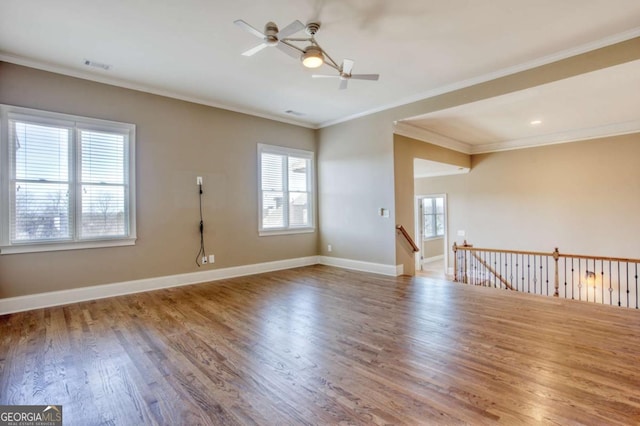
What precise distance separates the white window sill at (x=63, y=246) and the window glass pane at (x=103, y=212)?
100mm

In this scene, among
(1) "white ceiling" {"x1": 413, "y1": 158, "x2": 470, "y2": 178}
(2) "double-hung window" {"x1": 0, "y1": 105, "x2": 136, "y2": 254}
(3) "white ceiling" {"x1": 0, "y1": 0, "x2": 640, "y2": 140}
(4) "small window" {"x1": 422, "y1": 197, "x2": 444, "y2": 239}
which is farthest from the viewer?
(4) "small window" {"x1": 422, "y1": 197, "x2": 444, "y2": 239}

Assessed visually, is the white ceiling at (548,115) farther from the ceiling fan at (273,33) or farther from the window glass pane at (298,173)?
the ceiling fan at (273,33)

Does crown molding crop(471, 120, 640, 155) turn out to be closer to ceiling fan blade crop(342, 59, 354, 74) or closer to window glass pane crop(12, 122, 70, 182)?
ceiling fan blade crop(342, 59, 354, 74)

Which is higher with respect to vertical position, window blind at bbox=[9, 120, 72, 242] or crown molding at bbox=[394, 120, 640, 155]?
crown molding at bbox=[394, 120, 640, 155]

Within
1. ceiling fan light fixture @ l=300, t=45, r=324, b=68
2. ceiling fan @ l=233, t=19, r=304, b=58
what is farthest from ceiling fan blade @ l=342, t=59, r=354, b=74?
ceiling fan @ l=233, t=19, r=304, b=58

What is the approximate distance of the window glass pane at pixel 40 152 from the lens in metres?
3.88

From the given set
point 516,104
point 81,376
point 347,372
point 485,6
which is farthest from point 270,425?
point 516,104

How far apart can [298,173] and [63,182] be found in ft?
13.5

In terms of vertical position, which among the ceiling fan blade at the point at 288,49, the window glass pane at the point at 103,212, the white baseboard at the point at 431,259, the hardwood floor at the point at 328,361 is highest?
the ceiling fan blade at the point at 288,49

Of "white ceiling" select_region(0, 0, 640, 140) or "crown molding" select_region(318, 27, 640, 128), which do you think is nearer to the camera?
"white ceiling" select_region(0, 0, 640, 140)

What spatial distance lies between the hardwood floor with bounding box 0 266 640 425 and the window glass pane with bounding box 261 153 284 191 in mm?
2790

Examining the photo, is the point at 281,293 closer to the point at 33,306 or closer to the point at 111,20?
the point at 33,306

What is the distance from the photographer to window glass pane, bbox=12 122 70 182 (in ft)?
12.7

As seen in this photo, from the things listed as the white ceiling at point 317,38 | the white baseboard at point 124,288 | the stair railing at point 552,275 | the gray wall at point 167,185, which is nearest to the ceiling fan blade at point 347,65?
the white ceiling at point 317,38
